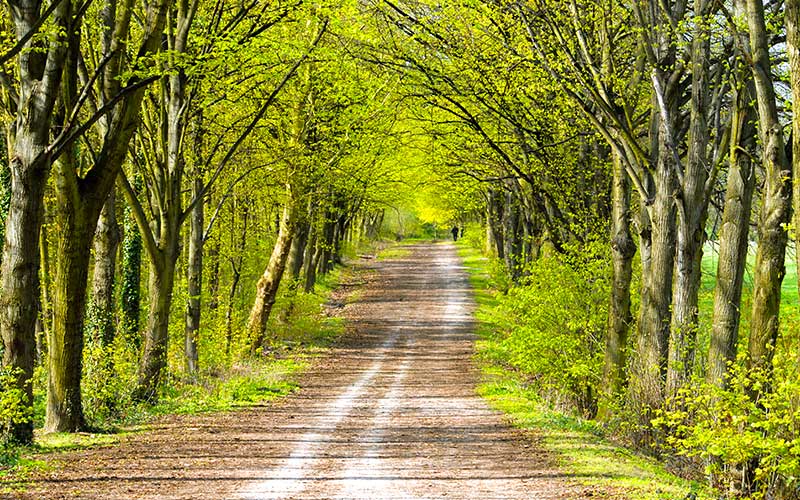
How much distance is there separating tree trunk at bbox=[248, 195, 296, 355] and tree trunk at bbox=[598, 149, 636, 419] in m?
12.5

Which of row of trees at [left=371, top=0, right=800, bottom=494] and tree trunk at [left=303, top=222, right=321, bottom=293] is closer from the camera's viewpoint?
row of trees at [left=371, top=0, right=800, bottom=494]

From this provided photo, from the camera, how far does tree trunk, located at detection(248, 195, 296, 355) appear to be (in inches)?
1091

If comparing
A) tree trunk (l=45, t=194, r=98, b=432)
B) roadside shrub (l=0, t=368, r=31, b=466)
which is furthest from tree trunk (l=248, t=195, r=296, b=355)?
roadside shrub (l=0, t=368, r=31, b=466)

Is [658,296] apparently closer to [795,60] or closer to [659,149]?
[659,149]

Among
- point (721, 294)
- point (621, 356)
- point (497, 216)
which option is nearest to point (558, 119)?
point (621, 356)

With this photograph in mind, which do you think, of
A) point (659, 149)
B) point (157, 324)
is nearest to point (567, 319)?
point (659, 149)

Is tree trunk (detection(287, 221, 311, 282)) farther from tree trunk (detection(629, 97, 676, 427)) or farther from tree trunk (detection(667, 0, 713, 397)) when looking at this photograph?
tree trunk (detection(667, 0, 713, 397))

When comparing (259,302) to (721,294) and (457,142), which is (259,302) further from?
(721,294)

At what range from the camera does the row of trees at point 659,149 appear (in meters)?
10.4

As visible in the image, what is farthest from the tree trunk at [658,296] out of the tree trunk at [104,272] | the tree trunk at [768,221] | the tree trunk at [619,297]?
the tree trunk at [104,272]

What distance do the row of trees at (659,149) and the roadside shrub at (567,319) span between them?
508 mm

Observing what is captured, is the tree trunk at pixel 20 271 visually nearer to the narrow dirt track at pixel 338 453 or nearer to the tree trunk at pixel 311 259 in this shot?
the narrow dirt track at pixel 338 453

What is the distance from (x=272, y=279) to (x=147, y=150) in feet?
34.7

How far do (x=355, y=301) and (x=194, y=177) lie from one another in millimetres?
26038
